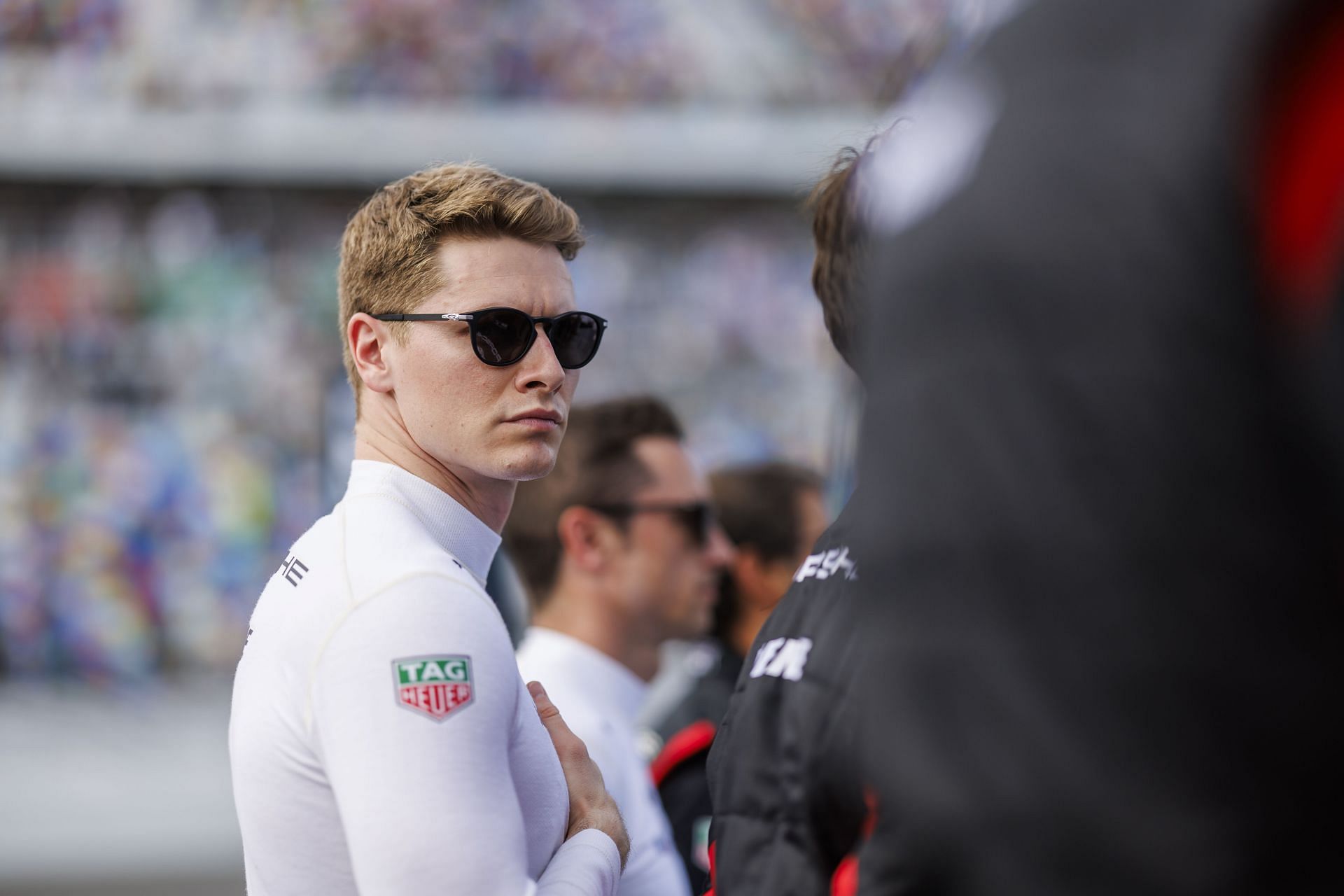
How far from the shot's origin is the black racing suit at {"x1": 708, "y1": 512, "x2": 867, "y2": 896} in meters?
1.13

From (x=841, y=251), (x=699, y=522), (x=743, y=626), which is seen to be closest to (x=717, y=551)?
(x=699, y=522)

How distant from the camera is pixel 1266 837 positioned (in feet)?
1.89

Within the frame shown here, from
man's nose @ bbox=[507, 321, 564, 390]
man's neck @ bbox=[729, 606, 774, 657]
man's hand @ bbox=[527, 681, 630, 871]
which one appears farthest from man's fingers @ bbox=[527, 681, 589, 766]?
man's neck @ bbox=[729, 606, 774, 657]

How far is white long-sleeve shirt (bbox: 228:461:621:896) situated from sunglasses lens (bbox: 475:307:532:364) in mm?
207

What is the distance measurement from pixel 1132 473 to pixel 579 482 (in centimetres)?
274

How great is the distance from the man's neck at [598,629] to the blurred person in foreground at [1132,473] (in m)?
2.49

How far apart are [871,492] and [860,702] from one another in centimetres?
47

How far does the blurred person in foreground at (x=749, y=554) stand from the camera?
374 centimetres

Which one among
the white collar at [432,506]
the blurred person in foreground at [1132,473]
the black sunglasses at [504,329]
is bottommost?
the blurred person in foreground at [1132,473]

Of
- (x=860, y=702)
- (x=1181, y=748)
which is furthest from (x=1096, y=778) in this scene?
(x=860, y=702)

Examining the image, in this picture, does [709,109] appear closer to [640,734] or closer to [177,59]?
[177,59]

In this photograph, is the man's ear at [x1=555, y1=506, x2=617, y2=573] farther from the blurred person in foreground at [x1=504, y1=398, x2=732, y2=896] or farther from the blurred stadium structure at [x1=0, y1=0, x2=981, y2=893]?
the blurred stadium structure at [x1=0, y1=0, x2=981, y2=893]

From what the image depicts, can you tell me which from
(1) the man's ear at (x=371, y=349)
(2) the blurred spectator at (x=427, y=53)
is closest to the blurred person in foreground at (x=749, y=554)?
(1) the man's ear at (x=371, y=349)

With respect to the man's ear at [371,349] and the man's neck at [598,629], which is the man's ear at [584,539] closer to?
the man's neck at [598,629]
